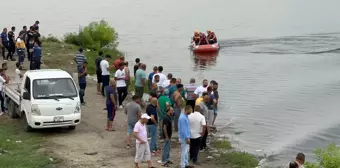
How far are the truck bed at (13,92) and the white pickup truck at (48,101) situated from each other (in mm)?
252

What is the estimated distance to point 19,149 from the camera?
15055 mm

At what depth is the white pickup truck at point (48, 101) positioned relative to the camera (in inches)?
635

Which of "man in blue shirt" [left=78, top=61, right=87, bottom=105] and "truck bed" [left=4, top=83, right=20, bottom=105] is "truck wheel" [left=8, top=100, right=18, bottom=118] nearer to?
"truck bed" [left=4, top=83, right=20, bottom=105]

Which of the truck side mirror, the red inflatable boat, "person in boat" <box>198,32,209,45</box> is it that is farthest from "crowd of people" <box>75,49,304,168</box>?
"person in boat" <box>198,32,209,45</box>

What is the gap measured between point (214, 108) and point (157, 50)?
89.5 feet

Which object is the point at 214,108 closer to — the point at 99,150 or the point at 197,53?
the point at 99,150

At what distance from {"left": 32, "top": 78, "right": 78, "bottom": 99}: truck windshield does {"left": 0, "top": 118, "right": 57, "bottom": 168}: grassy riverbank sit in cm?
119

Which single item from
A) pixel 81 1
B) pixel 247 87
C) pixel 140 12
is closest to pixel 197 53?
pixel 247 87

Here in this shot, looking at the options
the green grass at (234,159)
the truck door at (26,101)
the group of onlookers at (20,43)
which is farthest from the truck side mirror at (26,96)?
the group of onlookers at (20,43)

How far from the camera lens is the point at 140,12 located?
7300 centimetres

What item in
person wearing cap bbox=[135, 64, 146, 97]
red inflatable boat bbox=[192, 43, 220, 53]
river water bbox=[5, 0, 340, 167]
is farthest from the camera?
red inflatable boat bbox=[192, 43, 220, 53]

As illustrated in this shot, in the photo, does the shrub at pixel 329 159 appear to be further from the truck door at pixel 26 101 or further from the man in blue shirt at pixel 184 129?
the truck door at pixel 26 101

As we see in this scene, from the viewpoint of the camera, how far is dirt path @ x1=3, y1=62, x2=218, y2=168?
14086 millimetres

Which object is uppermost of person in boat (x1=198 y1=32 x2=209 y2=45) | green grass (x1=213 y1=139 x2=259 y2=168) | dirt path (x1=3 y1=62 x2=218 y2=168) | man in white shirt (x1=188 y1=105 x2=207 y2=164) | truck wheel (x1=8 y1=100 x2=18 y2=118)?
person in boat (x1=198 y1=32 x2=209 y2=45)
